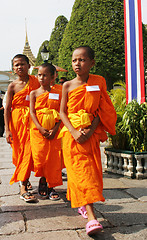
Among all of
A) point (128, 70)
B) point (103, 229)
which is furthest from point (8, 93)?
point (128, 70)

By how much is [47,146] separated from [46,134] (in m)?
0.16

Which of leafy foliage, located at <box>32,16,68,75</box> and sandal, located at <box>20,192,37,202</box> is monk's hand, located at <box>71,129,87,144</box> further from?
leafy foliage, located at <box>32,16,68,75</box>

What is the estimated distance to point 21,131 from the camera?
4.18m

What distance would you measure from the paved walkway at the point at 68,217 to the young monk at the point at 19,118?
47 cm

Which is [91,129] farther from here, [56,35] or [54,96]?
[56,35]

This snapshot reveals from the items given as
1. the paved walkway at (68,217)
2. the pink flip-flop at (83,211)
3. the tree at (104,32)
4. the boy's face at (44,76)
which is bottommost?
the paved walkway at (68,217)

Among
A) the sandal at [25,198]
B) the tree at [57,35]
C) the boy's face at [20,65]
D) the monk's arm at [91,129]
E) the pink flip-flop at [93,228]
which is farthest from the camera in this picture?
the tree at [57,35]

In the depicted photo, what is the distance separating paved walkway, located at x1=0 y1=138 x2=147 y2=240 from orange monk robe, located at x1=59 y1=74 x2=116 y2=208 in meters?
0.28

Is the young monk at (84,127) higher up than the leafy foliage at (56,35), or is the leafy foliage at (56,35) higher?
the leafy foliage at (56,35)

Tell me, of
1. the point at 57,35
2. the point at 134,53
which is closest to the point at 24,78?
the point at 134,53

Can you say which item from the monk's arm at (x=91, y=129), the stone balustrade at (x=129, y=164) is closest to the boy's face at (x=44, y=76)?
the monk's arm at (x=91, y=129)

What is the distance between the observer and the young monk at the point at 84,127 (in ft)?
9.84

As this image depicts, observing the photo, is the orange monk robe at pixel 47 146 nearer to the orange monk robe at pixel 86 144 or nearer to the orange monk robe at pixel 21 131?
the orange monk robe at pixel 21 131

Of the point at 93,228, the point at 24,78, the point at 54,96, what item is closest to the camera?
the point at 93,228
